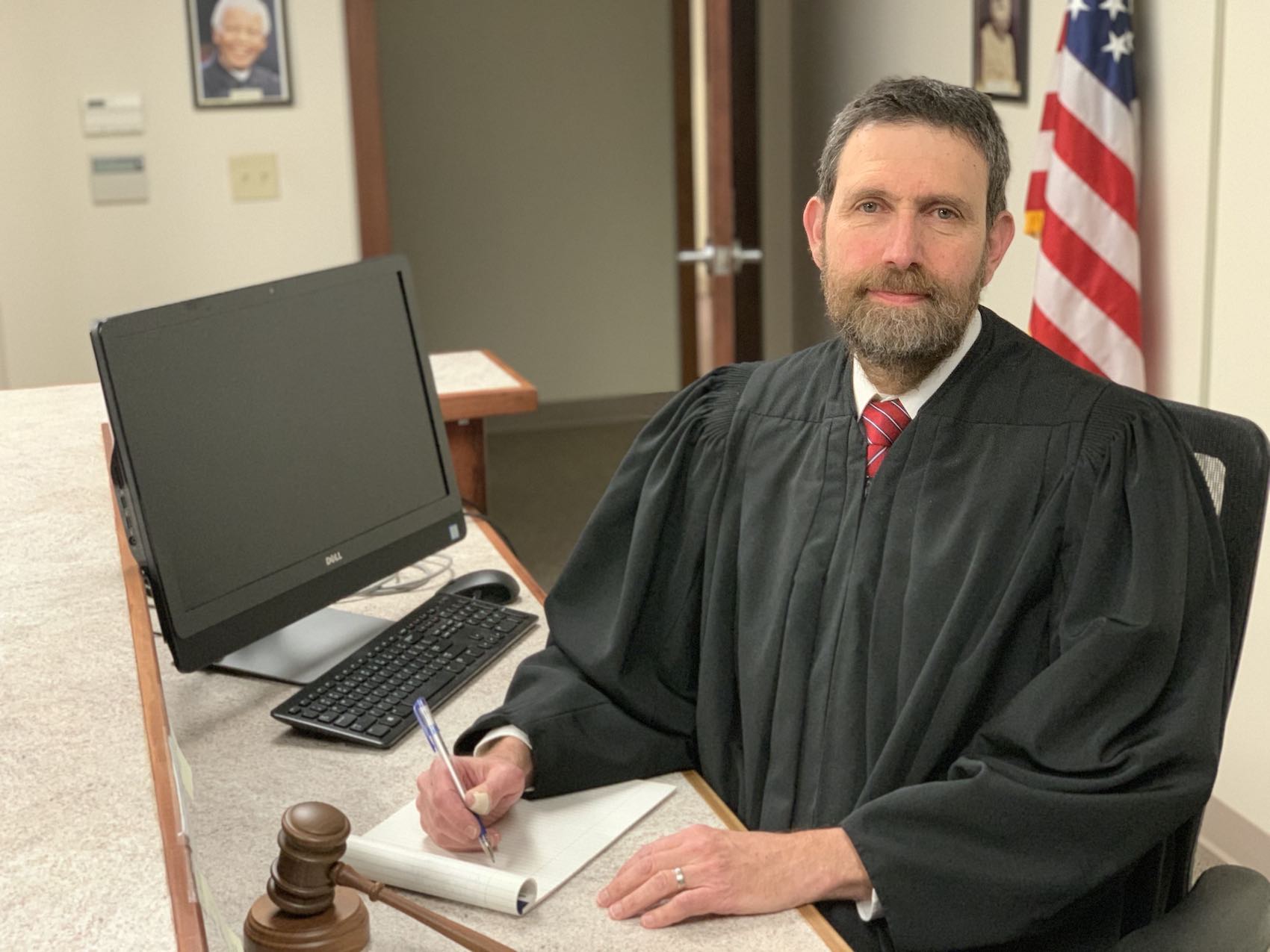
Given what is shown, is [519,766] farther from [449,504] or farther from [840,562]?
[449,504]

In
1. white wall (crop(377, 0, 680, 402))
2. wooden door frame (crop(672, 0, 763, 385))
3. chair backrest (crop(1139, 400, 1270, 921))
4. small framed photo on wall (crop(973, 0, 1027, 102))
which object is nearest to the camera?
chair backrest (crop(1139, 400, 1270, 921))

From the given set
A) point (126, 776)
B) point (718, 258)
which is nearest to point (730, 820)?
point (126, 776)

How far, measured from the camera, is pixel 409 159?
6.53 metres

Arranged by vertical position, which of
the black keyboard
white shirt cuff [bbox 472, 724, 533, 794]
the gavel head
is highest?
the gavel head

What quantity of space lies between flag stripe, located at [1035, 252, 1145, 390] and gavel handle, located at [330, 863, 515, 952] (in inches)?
87.7

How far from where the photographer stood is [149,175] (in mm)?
4316

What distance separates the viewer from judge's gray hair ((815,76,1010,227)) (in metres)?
1.60

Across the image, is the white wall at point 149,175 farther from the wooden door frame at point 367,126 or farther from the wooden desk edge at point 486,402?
the wooden desk edge at point 486,402

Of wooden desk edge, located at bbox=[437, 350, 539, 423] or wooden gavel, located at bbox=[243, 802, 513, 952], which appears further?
wooden desk edge, located at bbox=[437, 350, 539, 423]

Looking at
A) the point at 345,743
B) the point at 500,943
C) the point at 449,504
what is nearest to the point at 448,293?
the point at 449,504

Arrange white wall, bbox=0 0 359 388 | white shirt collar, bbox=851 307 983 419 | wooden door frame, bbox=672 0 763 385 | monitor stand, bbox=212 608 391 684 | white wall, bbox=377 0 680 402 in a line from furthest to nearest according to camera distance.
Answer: white wall, bbox=377 0 680 402 → wooden door frame, bbox=672 0 763 385 → white wall, bbox=0 0 359 388 → monitor stand, bbox=212 608 391 684 → white shirt collar, bbox=851 307 983 419

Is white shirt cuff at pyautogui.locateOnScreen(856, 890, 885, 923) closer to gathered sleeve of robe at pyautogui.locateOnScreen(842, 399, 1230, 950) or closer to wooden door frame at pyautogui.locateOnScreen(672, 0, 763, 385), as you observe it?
gathered sleeve of robe at pyautogui.locateOnScreen(842, 399, 1230, 950)

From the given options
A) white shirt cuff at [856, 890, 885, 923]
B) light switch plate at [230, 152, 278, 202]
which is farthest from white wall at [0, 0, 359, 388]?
white shirt cuff at [856, 890, 885, 923]

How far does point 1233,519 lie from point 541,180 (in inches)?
214
